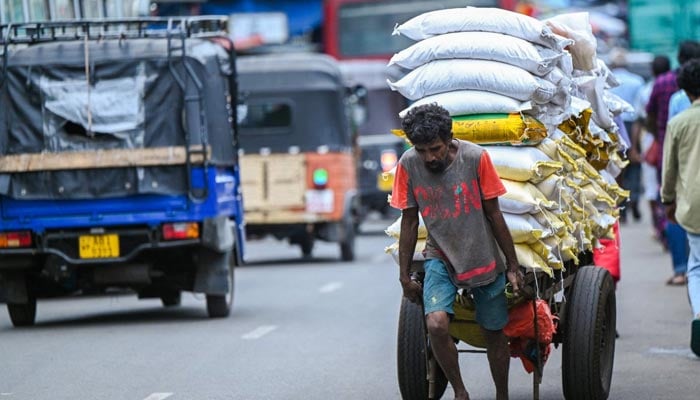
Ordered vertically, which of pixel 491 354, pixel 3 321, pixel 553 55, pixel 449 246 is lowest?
pixel 3 321

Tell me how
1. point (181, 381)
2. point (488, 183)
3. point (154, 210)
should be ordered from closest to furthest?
1. point (488, 183)
2. point (181, 381)
3. point (154, 210)

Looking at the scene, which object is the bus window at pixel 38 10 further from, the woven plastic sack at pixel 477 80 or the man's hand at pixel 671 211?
the woven plastic sack at pixel 477 80

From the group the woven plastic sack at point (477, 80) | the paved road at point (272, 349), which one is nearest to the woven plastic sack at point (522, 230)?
the woven plastic sack at point (477, 80)

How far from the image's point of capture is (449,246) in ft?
24.9

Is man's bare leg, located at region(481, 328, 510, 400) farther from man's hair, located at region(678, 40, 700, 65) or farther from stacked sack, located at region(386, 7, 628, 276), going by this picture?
man's hair, located at region(678, 40, 700, 65)

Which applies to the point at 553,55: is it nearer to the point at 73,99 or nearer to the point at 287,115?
the point at 73,99

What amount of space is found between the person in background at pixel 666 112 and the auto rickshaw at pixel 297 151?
714 centimetres

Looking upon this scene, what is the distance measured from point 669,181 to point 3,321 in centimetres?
702

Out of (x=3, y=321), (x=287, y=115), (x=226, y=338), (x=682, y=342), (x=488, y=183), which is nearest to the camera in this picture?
(x=488, y=183)

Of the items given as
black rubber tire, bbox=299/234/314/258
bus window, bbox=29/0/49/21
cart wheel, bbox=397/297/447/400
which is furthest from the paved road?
bus window, bbox=29/0/49/21

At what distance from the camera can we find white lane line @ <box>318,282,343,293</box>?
1733 cm

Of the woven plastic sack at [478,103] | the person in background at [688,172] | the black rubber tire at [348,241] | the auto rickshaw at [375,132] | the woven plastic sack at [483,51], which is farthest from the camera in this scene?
the auto rickshaw at [375,132]

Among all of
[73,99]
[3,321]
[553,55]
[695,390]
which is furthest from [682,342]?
[3,321]

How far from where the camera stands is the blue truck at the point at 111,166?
13.4 m
